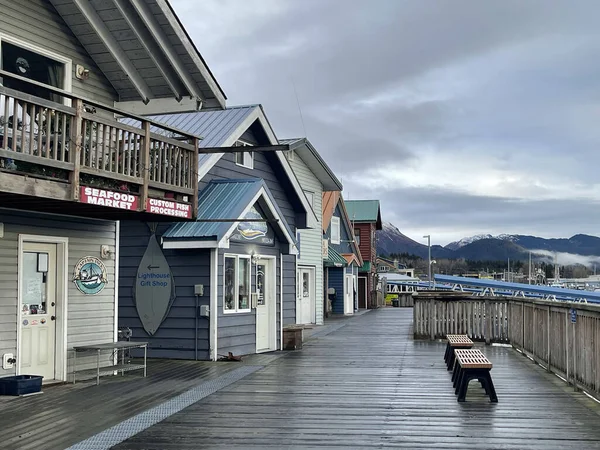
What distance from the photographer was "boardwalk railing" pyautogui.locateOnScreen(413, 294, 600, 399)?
9.74m

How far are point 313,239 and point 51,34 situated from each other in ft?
56.2

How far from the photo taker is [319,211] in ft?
92.1

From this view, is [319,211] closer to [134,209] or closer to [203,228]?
[203,228]

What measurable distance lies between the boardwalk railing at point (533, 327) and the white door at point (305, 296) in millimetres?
7545

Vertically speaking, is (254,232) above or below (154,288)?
above

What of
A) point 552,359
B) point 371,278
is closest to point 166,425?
point 552,359

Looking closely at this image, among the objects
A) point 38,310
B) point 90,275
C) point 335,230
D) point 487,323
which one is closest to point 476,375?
point 90,275

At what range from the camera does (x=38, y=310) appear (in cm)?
1121

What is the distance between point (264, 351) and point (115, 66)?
24.6 ft

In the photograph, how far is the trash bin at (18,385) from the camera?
33.0ft

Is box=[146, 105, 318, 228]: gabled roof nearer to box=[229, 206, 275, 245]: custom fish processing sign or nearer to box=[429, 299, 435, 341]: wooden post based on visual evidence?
box=[229, 206, 275, 245]: custom fish processing sign

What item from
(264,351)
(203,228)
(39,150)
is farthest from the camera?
(264,351)

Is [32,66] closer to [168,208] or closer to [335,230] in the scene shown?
[168,208]

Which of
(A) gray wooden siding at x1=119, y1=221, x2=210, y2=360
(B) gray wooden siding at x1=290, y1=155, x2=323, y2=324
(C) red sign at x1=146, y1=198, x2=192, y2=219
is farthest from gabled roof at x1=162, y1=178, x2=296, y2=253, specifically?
(B) gray wooden siding at x1=290, y1=155, x2=323, y2=324
